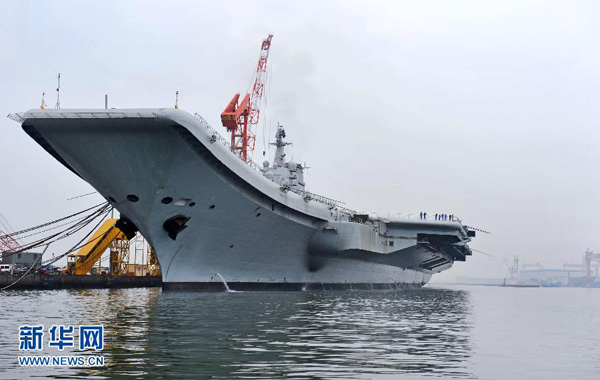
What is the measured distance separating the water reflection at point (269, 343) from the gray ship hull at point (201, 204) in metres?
7.26

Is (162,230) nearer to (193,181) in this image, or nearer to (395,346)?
(193,181)

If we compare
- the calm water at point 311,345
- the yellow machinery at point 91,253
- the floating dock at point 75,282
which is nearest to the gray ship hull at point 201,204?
the calm water at point 311,345

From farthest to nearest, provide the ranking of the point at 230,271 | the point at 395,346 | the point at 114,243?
the point at 114,243 → the point at 230,271 → the point at 395,346

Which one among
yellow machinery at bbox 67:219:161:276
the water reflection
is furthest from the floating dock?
the water reflection

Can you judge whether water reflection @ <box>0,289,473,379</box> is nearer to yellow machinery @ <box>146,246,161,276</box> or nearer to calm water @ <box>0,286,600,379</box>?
calm water @ <box>0,286,600,379</box>

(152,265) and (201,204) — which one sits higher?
(201,204)

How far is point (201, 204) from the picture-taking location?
30.0 metres

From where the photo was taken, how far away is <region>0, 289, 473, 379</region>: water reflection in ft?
34.1

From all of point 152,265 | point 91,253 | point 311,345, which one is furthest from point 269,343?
point 152,265

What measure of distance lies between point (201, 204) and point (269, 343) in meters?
17.1

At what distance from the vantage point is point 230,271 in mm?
33875

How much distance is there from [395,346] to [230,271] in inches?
825

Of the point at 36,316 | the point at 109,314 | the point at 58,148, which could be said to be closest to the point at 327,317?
the point at 109,314

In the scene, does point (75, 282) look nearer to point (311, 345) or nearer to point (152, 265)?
point (152, 265)
